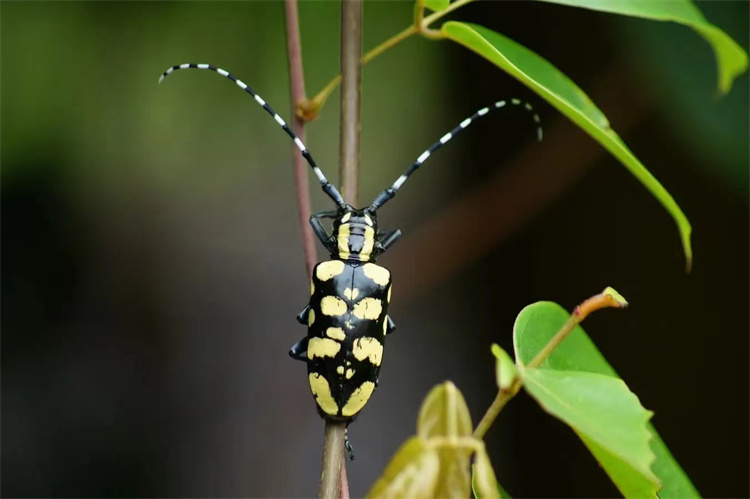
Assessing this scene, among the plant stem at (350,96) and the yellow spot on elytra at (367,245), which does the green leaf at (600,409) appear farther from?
the yellow spot on elytra at (367,245)

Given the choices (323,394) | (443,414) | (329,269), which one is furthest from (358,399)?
(443,414)

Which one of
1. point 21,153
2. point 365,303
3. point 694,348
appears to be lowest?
point 365,303

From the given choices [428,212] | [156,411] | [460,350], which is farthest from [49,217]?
[460,350]

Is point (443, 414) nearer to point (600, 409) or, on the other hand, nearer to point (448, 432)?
point (448, 432)

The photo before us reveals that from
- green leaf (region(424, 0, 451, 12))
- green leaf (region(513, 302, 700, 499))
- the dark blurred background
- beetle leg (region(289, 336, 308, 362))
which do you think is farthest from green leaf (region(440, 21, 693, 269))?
the dark blurred background

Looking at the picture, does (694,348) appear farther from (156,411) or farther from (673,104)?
(156,411)

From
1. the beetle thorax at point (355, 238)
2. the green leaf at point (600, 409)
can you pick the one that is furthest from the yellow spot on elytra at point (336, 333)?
the green leaf at point (600, 409)
